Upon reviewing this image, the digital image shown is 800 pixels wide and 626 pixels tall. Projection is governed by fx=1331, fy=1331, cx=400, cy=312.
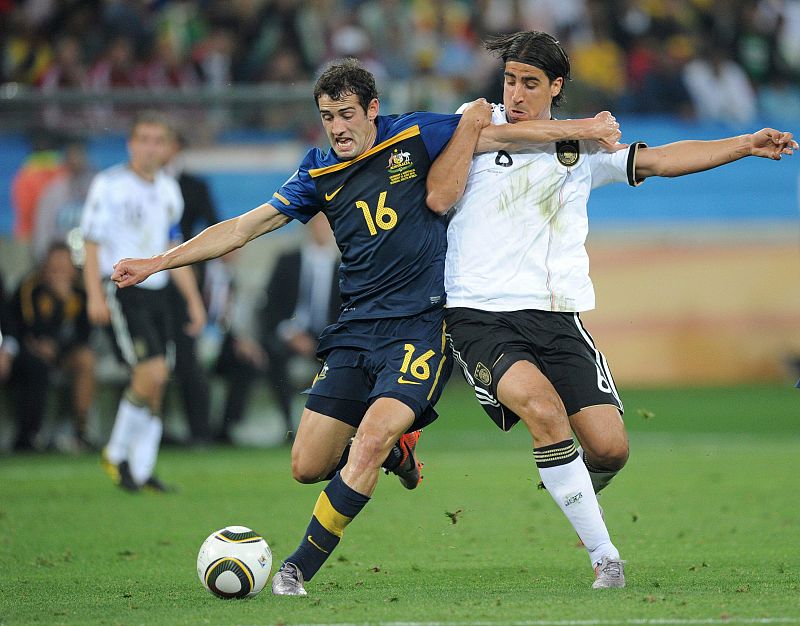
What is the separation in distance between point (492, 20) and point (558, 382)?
1391 centimetres

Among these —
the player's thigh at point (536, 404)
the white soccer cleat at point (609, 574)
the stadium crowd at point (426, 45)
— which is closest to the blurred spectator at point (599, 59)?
the stadium crowd at point (426, 45)

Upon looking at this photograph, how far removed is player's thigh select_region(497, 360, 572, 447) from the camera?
5.85m

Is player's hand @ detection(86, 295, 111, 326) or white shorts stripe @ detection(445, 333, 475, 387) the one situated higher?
white shorts stripe @ detection(445, 333, 475, 387)

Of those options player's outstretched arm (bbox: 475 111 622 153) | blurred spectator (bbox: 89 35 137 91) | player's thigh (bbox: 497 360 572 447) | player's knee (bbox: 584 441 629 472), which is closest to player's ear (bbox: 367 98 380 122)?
player's outstretched arm (bbox: 475 111 622 153)

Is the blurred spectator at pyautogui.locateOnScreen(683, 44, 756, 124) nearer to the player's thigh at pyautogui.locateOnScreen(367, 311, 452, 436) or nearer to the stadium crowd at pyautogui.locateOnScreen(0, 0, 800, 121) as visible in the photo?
the stadium crowd at pyautogui.locateOnScreen(0, 0, 800, 121)

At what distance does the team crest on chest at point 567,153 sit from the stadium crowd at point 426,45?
27.9 ft

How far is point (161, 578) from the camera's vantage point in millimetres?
6543

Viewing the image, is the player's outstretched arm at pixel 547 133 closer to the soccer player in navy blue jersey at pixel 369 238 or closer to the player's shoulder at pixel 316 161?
the soccer player in navy blue jersey at pixel 369 238

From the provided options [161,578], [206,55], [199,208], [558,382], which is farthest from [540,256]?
[206,55]

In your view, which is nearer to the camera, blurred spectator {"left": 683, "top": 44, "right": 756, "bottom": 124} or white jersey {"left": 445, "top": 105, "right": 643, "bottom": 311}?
white jersey {"left": 445, "top": 105, "right": 643, "bottom": 311}

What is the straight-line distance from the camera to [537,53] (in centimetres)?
625

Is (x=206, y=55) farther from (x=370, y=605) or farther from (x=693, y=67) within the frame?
(x=370, y=605)

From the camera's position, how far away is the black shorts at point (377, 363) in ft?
20.0

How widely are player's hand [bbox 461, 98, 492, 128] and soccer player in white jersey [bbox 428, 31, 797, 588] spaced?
0.13 meters
